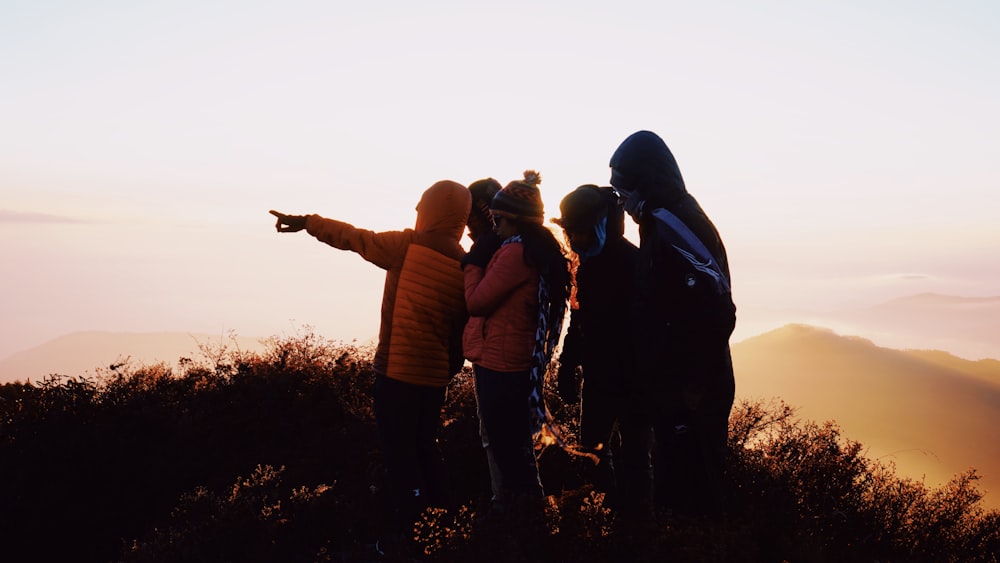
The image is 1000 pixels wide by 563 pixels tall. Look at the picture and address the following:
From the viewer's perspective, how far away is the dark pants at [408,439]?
15.8 feet

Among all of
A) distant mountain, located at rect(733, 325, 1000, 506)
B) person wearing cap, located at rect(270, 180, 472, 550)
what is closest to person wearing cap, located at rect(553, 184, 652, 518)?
person wearing cap, located at rect(270, 180, 472, 550)

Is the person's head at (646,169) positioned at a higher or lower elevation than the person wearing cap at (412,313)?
higher

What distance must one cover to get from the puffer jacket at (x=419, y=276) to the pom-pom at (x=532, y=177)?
0.48m

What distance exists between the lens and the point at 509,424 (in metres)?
4.54

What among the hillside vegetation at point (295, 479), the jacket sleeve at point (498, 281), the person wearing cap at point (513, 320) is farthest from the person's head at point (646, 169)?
the hillside vegetation at point (295, 479)

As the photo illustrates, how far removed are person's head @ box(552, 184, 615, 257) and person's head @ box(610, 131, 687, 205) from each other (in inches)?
16.5

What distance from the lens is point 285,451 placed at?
25.4ft

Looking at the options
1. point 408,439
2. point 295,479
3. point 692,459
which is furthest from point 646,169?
point 295,479

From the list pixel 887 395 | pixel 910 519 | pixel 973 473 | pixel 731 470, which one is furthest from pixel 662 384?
pixel 887 395

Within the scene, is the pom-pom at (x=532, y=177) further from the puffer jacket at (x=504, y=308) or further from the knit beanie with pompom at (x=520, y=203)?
the puffer jacket at (x=504, y=308)

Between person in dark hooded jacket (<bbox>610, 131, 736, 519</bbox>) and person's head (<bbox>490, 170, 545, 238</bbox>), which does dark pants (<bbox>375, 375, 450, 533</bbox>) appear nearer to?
person's head (<bbox>490, 170, 545, 238</bbox>)

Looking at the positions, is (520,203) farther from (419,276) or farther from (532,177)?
(419,276)

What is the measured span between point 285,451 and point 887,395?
47.7 m

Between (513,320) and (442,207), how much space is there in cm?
89
